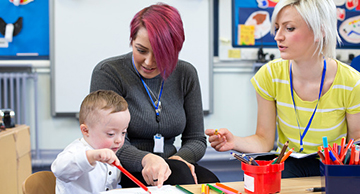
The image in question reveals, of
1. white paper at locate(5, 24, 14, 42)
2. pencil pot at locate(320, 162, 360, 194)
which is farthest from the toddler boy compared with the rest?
white paper at locate(5, 24, 14, 42)

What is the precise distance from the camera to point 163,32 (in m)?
1.36

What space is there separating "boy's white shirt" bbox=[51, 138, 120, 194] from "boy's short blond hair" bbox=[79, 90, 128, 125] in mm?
94

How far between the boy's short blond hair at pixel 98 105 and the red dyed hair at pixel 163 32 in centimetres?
30

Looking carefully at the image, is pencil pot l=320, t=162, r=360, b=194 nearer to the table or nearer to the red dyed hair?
the table

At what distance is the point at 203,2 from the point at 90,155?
97.8 inches

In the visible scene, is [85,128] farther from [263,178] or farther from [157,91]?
[263,178]

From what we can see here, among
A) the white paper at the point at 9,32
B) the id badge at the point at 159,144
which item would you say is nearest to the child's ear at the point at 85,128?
the id badge at the point at 159,144

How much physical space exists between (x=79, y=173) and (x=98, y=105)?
22cm

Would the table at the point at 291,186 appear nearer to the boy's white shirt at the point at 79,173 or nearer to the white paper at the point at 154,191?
the white paper at the point at 154,191

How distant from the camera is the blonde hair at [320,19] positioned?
127cm

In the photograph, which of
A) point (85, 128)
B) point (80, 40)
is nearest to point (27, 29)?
point (80, 40)

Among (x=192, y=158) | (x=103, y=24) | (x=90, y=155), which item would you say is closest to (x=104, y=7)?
(x=103, y=24)

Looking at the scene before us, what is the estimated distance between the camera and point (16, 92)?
121 inches

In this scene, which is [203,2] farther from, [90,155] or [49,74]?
[90,155]
